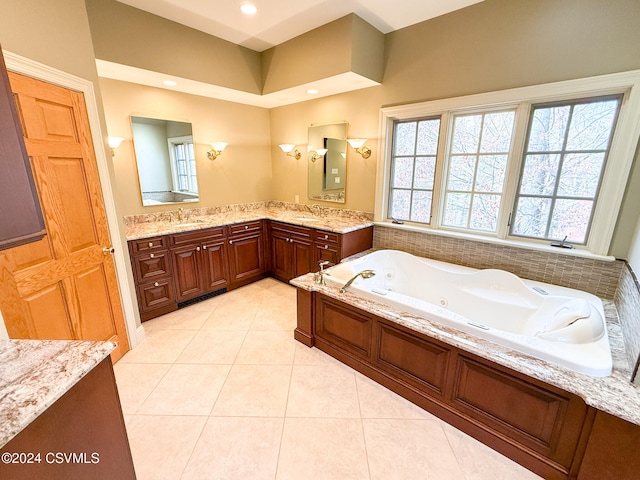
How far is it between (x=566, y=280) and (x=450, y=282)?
0.88 m

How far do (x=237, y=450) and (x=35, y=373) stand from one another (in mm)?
1159

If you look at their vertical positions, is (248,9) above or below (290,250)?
above

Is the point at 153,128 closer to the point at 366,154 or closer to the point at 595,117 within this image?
the point at 366,154

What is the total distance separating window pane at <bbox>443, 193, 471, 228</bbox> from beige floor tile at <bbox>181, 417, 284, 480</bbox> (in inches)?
97.6

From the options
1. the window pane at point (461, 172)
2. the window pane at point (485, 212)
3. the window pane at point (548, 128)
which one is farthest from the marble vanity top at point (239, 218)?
the window pane at point (548, 128)

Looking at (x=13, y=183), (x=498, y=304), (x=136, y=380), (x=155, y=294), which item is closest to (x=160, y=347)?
(x=136, y=380)

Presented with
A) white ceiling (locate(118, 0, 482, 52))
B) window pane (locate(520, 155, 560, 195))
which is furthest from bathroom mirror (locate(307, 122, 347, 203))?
window pane (locate(520, 155, 560, 195))

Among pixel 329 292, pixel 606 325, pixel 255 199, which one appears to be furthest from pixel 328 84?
pixel 606 325

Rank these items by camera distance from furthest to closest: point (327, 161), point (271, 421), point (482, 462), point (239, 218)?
1. point (327, 161)
2. point (239, 218)
3. point (271, 421)
4. point (482, 462)

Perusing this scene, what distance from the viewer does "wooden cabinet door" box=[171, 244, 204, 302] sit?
10.0ft

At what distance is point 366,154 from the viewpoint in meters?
3.37

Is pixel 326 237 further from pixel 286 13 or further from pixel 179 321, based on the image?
pixel 286 13

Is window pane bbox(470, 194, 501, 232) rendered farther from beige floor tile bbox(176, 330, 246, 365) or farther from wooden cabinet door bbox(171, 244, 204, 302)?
wooden cabinet door bbox(171, 244, 204, 302)

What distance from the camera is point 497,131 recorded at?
8.55 ft
